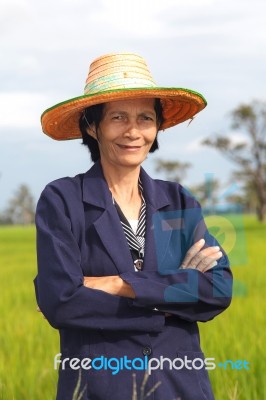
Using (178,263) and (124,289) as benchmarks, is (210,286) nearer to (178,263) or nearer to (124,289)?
(178,263)

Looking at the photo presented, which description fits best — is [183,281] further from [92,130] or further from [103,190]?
[92,130]

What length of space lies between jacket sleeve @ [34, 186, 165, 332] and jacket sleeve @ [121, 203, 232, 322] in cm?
5

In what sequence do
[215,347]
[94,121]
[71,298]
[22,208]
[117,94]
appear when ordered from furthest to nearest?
[22,208], [215,347], [94,121], [117,94], [71,298]

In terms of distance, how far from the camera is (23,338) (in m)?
5.25

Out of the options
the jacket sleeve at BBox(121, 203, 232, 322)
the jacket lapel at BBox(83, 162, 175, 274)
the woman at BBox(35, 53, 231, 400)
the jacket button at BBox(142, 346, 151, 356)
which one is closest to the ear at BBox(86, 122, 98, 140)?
the woman at BBox(35, 53, 231, 400)

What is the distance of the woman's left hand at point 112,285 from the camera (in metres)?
2.16

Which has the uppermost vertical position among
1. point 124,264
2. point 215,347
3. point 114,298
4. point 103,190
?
point 103,190

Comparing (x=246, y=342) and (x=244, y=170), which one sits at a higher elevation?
(x=244, y=170)

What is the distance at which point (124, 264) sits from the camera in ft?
7.28

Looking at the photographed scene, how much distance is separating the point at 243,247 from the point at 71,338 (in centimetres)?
62

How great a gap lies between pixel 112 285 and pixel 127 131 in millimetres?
490

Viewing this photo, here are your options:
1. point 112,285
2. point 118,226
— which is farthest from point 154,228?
point 112,285

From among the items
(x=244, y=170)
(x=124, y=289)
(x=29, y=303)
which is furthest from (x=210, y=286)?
(x=244, y=170)

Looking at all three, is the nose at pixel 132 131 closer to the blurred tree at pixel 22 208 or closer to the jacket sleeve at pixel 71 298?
the jacket sleeve at pixel 71 298
